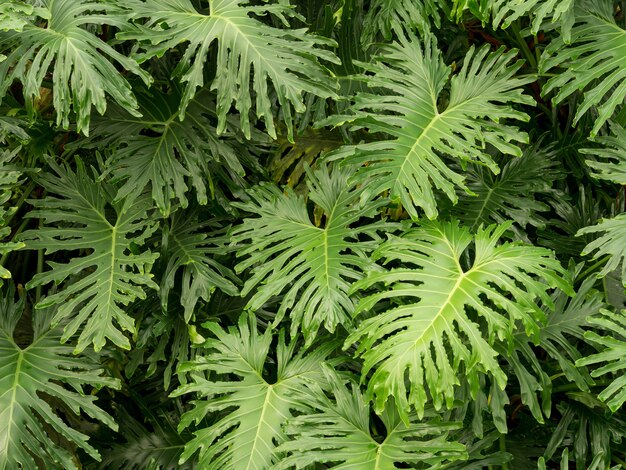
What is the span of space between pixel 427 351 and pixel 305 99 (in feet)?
2.74

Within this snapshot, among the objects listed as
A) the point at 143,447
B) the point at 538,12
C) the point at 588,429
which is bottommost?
the point at 588,429

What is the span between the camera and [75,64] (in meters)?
1.60

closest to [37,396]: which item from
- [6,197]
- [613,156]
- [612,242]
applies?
[6,197]

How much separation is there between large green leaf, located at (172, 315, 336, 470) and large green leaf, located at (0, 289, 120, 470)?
0.65ft

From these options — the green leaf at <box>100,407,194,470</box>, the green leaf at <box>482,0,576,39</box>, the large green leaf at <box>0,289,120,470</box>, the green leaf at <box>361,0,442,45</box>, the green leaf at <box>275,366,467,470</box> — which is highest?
the green leaf at <box>361,0,442,45</box>

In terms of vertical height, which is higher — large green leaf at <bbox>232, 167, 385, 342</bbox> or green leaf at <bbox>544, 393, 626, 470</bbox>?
large green leaf at <bbox>232, 167, 385, 342</bbox>

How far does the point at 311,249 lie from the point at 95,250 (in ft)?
1.71

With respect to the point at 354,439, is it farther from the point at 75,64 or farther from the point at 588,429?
the point at 75,64

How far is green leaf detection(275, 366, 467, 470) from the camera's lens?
154cm

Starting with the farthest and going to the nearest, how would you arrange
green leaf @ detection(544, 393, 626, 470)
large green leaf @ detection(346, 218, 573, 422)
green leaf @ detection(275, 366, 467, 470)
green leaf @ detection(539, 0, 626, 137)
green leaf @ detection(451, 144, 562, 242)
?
green leaf @ detection(451, 144, 562, 242), green leaf @ detection(544, 393, 626, 470), green leaf @ detection(539, 0, 626, 137), green leaf @ detection(275, 366, 467, 470), large green leaf @ detection(346, 218, 573, 422)

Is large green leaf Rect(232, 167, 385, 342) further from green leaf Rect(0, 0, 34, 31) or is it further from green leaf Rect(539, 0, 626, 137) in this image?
green leaf Rect(0, 0, 34, 31)

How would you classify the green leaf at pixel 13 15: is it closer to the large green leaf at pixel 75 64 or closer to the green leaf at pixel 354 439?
the large green leaf at pixel 75 64

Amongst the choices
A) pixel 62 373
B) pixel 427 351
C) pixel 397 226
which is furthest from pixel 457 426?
pixel 62 373

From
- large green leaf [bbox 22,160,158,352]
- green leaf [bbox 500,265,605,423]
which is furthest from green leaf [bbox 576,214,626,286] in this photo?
large green leaf [bbox 22,160,158,352]
